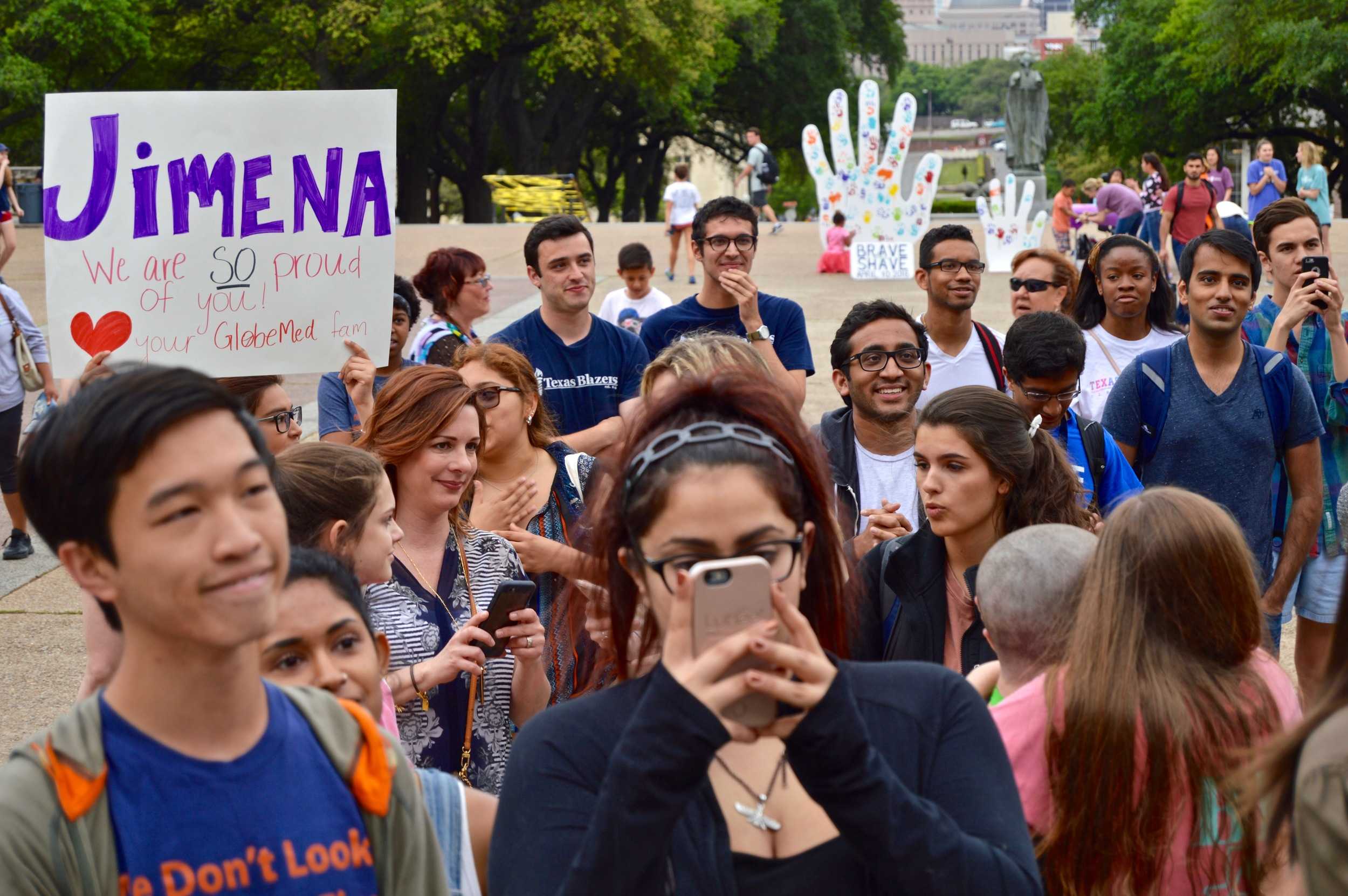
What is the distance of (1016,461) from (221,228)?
2817 millimetres

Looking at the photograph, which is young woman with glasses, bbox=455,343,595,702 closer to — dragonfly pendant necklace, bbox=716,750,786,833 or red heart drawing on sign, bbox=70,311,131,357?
red heart drawing on sign, bbox=70,311,131,357

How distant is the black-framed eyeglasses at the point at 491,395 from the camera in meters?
4.30

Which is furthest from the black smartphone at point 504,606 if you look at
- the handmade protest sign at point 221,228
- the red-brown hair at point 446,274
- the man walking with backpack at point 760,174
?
the man walking with backpack at point 760,174

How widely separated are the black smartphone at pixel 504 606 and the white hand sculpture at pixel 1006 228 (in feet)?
58.1

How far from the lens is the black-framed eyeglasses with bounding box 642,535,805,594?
176 centimetres

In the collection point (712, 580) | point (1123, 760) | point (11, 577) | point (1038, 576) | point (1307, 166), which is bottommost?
point (11, 577)

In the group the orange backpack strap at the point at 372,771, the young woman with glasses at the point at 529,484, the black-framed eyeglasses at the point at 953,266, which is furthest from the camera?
the black-framed eyeglasses at the point at 953,266

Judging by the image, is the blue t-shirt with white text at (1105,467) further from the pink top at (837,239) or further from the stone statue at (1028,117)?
the stone statue at (1028,117)

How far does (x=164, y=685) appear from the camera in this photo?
1702 mm

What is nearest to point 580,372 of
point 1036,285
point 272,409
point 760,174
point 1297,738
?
point 272,409

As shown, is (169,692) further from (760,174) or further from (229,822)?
(760,174)

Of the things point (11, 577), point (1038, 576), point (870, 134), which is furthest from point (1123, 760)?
point (870, 134)

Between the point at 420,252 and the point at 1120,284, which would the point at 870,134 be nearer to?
the point at 420,252

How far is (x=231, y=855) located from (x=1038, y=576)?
1625mm
